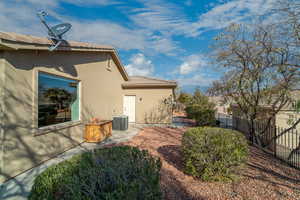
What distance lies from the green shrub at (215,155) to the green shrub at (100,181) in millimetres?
1856

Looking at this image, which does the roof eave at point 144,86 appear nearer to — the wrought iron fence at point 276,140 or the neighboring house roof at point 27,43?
the neighboring house roof at point 27,43

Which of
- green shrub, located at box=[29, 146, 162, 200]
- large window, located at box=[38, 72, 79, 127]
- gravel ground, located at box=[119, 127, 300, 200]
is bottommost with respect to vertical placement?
gravel ground, located at box=[119, 127, 300, 200]

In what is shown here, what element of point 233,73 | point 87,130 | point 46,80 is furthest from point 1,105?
point 233,73

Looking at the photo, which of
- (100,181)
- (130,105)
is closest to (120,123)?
(130,105)

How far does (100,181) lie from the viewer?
1.63 m

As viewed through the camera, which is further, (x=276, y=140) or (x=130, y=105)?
(x=130, y=105)

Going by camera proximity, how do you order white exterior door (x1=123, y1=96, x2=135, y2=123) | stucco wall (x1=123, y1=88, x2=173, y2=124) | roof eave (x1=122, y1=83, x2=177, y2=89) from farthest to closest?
white exterior door (x1=123, y1=96, x2=135, y2=123), stucco wall (x1=123, y1=88, x2=173, y2=124), roof eave (x1=122, y1=83, x2=177, y2=89)

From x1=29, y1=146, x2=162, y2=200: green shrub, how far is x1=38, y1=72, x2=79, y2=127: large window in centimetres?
337

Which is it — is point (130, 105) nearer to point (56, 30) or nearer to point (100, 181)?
point (56, 30)

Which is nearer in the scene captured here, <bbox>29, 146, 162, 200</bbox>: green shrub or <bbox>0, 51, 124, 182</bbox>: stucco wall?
<bbox>29, 146, 162, 200</bbox>: green shrub

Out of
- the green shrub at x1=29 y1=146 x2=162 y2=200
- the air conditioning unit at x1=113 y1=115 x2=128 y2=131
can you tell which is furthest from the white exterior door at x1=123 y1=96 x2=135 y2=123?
the green shrub at x1=29 y1=146 x2=162 y2=200

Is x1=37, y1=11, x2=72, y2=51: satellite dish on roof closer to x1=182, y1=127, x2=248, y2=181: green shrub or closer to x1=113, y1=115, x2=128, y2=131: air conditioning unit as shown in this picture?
x1=182, y1=127, x2=248, y2=181: green shrub

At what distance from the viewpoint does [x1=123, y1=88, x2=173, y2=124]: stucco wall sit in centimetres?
1158

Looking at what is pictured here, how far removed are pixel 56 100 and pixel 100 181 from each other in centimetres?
477
